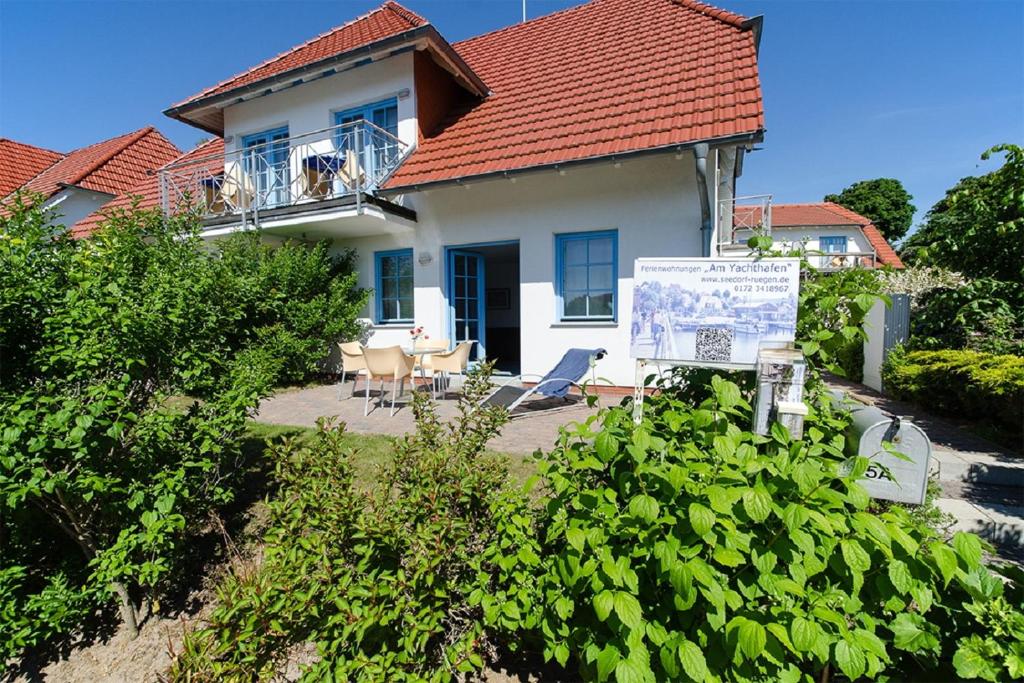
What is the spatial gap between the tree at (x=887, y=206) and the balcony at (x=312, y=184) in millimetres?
56154

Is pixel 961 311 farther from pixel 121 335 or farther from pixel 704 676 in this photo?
pixel 121 335

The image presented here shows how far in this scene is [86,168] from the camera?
15484 millimetres

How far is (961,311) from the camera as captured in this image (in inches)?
204

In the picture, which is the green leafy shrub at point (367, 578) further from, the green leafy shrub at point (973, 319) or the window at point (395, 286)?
the window at point (395, 286)

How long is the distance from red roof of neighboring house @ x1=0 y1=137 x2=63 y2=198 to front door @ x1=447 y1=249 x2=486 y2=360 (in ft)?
64.1

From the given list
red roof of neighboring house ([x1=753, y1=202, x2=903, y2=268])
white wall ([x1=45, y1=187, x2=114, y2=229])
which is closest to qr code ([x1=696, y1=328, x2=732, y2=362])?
white wall ([x1=45, y1=187, x2=114, y2=229])

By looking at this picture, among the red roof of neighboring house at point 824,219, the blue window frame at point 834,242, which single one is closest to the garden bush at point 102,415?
the red roof of neighboring house at point 824,219

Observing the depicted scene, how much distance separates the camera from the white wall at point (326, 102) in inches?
349

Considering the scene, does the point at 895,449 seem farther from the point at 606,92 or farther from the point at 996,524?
the point at 606,92

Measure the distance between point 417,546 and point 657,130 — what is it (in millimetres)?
6752

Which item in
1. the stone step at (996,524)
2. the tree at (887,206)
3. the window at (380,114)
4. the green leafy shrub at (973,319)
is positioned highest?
the tree at (887,206)

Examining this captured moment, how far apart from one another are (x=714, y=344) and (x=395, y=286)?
25.6 ft

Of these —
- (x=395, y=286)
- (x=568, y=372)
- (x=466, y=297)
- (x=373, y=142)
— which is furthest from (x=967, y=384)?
(x=373, y=142)

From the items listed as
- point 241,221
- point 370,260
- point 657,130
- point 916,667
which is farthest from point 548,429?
point 241,221
